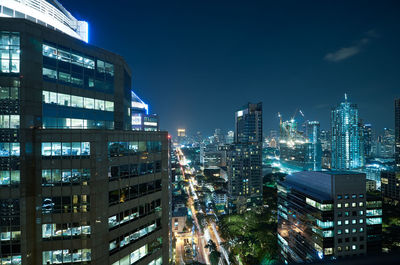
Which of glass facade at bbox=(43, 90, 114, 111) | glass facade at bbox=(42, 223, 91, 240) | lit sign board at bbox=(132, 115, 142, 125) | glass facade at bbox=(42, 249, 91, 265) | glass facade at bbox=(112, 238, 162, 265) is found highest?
lit sign board at bbox=(132, 115, 142, 125)

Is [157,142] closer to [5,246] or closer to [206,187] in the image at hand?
[5,246]

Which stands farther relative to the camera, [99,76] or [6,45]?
[99,76]

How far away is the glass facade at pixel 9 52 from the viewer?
1551 centimetres

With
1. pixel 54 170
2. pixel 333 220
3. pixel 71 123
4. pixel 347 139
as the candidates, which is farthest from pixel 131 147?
pixel 347 139

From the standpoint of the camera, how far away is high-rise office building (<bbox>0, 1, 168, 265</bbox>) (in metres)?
15.2

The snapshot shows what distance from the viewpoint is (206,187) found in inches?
4250

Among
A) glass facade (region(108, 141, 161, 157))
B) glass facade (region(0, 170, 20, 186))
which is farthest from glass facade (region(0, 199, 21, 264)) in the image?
glass facade (region(108, 141, 161, 157))

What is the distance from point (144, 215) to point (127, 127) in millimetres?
11067

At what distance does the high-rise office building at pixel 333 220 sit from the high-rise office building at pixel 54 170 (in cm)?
3408

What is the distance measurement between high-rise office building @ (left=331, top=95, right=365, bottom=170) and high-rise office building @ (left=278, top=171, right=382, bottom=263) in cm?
12029

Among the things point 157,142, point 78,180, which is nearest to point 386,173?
point 157,142

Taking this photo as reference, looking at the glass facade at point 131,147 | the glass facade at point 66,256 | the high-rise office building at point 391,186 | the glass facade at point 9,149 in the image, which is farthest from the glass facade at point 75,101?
the high-rise office building at point 391,186

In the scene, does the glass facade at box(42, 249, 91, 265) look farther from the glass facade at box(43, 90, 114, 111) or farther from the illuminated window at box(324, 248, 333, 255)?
the illuminated window at box(324, 248, 333, 255)

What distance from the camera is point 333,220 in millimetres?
38688
